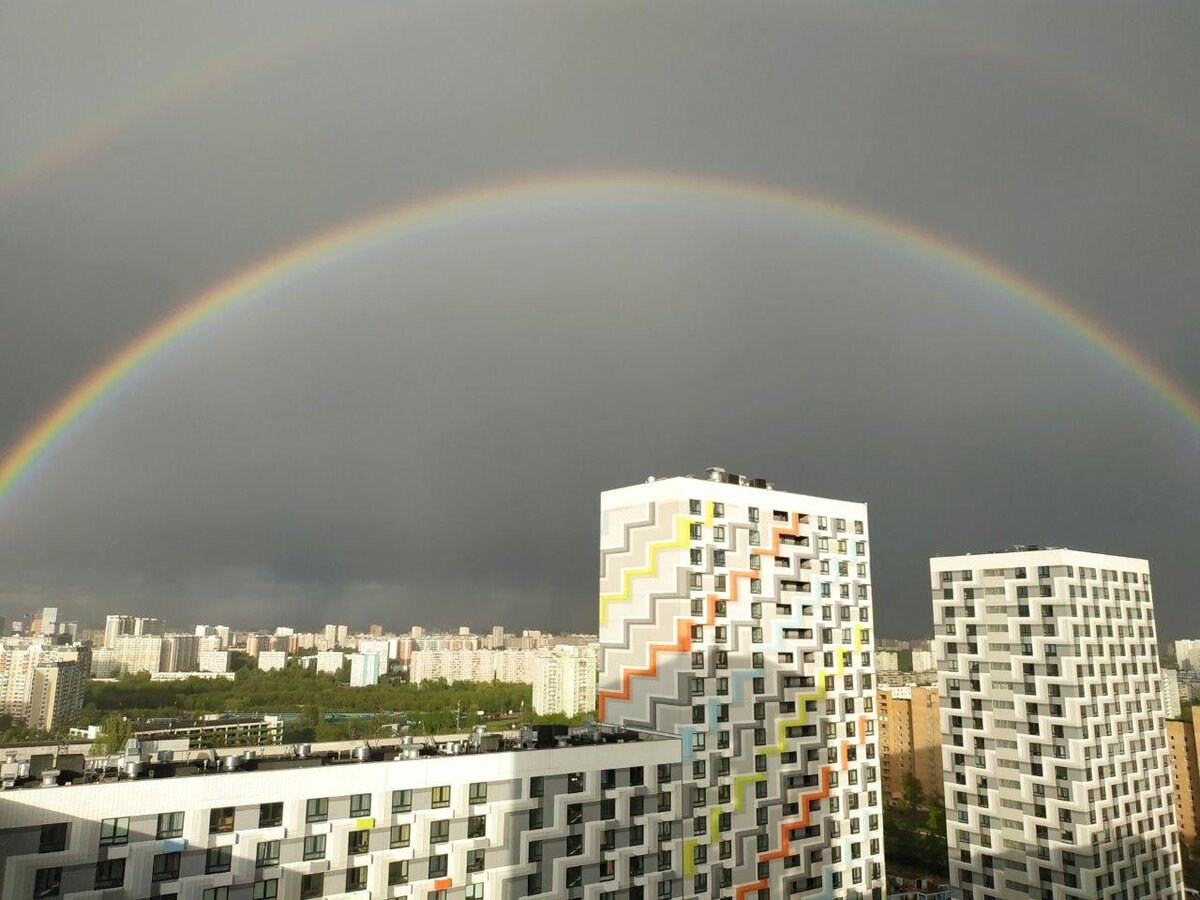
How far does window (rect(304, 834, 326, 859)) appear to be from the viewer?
21812 mm

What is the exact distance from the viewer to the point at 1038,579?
145ft

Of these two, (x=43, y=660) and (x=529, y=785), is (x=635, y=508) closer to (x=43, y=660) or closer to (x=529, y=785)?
(x=529, y=785)

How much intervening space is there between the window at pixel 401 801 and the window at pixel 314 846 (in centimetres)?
211

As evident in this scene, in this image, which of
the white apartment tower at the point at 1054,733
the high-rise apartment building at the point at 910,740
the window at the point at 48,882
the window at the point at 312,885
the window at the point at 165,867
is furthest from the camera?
the high-rise apartment building at the point at 910,740

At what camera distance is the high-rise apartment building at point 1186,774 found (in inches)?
2562

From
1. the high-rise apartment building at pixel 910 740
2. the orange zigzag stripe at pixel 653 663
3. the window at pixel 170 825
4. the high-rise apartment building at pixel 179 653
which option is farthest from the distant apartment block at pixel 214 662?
the window at pixel 170 825

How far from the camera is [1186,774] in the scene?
65688 millimetres

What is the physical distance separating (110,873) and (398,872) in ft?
25.0

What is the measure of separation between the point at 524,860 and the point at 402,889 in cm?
409

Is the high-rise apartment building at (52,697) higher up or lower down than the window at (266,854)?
lower down

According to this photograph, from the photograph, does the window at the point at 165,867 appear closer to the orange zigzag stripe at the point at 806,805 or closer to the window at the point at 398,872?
the window at the point at 398,872

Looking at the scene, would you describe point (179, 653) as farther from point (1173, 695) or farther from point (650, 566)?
point (1173, 695)

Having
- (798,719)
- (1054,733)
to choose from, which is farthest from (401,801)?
(1054,733)

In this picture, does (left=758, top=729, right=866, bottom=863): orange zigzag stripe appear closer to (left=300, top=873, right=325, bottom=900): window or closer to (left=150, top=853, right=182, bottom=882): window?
(left=300, top=873, right=325, bottom=900): window
